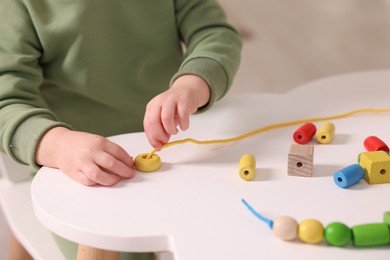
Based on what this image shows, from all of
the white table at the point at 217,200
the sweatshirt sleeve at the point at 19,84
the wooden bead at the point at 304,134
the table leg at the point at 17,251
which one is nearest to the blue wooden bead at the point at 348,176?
the white table at the point at 217,200

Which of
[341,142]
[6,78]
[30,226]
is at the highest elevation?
[341,142]

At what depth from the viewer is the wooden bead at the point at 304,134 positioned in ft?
2.43

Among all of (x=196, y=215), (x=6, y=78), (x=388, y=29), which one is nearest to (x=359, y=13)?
(x=388, y=29)

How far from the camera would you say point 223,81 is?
857 mm

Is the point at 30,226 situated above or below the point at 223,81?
below

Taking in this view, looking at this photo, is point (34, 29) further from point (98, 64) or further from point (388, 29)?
point (388, 29)

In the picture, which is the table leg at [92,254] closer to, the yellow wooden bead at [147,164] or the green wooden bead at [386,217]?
the yellow wooden bead at [147,164]

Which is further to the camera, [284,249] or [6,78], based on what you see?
[6,78]

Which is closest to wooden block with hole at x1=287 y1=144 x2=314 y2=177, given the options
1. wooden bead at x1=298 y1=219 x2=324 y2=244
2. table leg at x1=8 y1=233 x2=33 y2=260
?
wooden bead at x1=298 y1=219 x2=324 y2=244

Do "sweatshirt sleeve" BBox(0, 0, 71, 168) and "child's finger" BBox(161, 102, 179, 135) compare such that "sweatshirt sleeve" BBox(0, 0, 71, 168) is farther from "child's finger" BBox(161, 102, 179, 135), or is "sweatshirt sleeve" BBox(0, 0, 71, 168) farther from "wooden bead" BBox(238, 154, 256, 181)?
"wooden bead" BBox(238, 154, 256, 181)

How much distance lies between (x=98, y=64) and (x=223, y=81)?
0.66 feet

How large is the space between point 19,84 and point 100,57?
14 centimetres

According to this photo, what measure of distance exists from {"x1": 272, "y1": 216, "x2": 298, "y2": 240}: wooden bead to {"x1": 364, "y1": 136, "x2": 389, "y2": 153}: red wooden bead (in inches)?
8.0

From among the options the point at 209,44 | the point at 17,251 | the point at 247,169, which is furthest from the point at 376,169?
the point at 17,251
